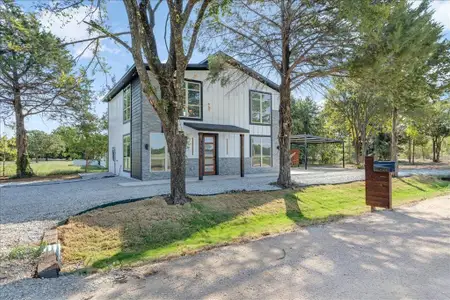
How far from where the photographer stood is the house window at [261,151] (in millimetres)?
15961

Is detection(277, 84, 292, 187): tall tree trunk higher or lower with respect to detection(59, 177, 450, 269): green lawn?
higher

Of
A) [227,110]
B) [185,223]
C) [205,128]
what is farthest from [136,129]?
[185,223]

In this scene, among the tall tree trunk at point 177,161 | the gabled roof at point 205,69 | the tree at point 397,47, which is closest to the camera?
the tall tree trunk at point 177,161

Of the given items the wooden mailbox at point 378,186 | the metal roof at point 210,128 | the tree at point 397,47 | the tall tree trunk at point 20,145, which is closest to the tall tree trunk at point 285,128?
the tree at point 397,47

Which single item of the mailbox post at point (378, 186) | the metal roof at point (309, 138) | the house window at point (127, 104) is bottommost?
the mailbox post at point (378, 186)

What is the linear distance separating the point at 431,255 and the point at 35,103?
19772 millimetres

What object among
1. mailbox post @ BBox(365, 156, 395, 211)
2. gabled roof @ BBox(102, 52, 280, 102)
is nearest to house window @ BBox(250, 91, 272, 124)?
gabled roof @ BBox(102, 52, 280, 102)

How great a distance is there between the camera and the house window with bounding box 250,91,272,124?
1606 centimetres

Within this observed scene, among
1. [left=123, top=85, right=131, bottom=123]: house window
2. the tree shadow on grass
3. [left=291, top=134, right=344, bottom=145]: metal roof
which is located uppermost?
[left=123, top=85, right=131, bottom=123]: house window

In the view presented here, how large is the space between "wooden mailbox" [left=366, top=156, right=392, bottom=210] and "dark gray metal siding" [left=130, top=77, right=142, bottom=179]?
921cm

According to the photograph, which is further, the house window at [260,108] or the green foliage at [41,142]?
the green foliage at [41,142]

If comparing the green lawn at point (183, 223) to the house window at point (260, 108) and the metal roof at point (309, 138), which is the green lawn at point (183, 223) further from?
the metal roof at point (309, 138)

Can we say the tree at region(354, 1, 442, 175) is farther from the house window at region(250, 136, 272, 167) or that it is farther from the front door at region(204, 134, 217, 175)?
the house window at region(250, 136, 272, 167)

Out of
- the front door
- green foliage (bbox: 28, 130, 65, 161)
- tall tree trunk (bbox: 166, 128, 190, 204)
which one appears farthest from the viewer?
green foliage (bbox: 28, 130, 65, 161)
